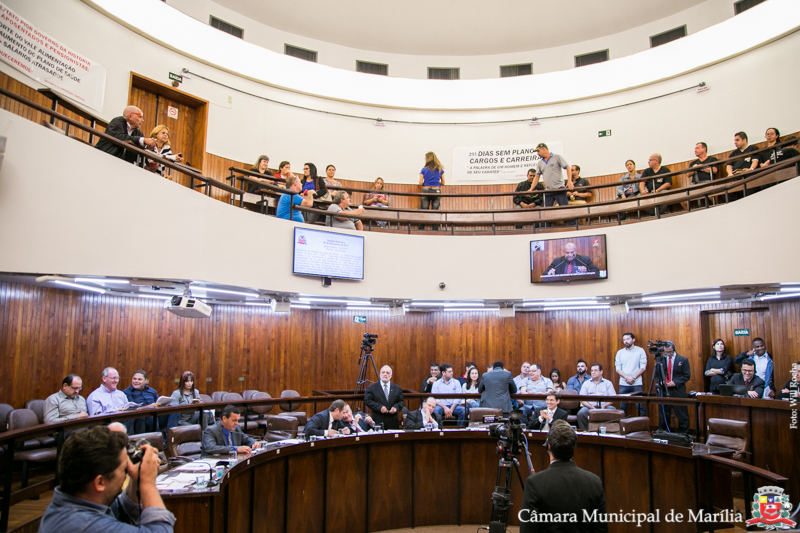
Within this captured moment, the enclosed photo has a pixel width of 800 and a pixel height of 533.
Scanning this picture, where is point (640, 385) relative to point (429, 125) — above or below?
below

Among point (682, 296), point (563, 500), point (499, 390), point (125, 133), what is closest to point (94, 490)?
point (563, 500)

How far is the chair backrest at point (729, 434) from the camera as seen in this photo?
20.1 feet

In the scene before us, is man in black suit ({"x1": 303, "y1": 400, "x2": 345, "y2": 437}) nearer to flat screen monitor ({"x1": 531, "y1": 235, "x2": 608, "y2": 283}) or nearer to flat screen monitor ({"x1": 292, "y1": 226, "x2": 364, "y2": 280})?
flat screen monitor ({"x1": 292, "y1": 226, "x2": 364, "y2": 280})

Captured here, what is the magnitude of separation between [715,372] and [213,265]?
839 cm

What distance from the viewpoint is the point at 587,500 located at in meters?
2.96

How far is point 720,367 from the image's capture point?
8977 millimetres

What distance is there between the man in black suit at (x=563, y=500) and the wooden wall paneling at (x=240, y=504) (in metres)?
2.66

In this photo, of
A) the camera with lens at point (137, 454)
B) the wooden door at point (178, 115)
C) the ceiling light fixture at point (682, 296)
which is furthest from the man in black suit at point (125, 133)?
the ceiling light fixture at point (682, 296)

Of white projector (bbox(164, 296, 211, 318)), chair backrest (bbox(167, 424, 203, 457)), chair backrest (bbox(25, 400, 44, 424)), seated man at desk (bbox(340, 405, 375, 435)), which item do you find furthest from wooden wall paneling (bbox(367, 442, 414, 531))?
chair backrest (bbox(25, 400, 44, 424))

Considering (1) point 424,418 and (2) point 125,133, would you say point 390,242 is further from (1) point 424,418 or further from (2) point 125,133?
(2) point 125,133

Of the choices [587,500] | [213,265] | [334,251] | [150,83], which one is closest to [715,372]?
[334,251]

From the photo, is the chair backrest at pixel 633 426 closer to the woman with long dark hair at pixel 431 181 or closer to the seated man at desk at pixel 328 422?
the seated man at desk at pixel 328 422

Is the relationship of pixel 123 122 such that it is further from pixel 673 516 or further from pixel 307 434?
pixel 673 516

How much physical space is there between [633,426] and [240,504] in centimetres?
477
